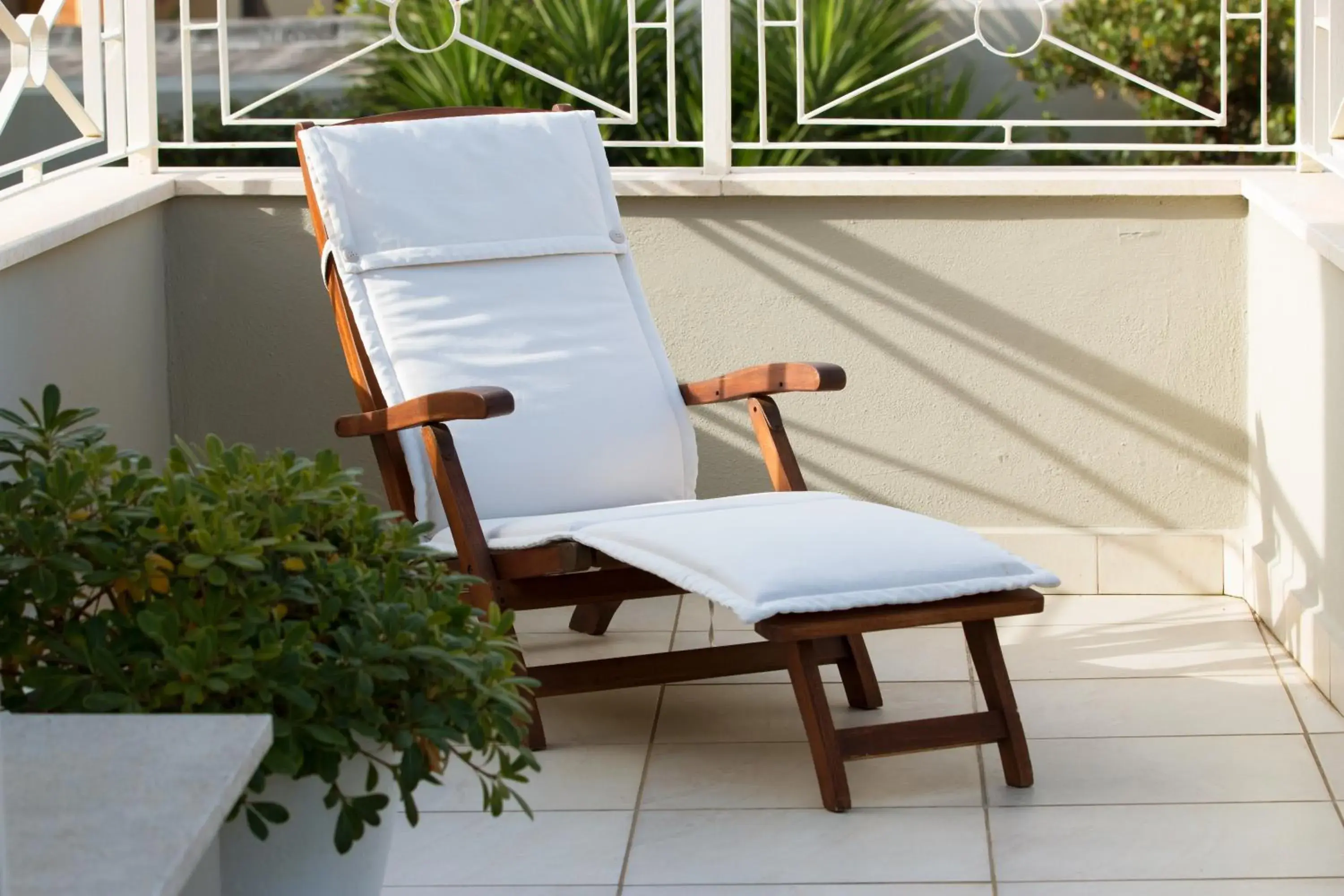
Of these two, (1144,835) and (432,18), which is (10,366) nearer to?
(1144,835)

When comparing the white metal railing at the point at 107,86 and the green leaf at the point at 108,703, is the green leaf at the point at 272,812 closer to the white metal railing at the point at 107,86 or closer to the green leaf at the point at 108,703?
the green leaf at the point at 108,703

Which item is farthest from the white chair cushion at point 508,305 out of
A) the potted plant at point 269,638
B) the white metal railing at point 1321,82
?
the white metal railing at point 1321,82

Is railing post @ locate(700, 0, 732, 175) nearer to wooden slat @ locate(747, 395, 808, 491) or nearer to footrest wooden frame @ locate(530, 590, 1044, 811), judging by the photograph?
wooden slat @ locate(747, 395, 808, 491)

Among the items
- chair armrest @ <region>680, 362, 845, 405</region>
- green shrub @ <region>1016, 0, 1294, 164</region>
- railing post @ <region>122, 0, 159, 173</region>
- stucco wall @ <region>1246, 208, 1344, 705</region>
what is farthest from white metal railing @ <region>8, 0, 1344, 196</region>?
green shrub @ <region>1016, 0, 1294, 164</region>

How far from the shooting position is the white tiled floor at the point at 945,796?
2.63m

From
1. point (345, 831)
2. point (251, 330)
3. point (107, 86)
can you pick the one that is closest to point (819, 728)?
point (345, 831)

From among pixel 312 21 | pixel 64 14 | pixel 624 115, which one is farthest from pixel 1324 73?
pixel 64 14

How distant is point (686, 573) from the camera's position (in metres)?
2.90

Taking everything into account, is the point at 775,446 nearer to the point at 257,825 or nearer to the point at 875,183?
the point at 875,183

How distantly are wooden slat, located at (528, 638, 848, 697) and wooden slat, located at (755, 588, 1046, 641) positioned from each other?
1.31ft

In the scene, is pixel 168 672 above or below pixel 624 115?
below

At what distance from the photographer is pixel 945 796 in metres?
2.95

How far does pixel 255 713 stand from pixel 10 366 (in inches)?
59.4

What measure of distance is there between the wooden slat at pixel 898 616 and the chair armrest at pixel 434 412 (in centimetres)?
63
